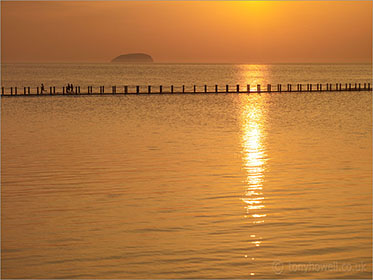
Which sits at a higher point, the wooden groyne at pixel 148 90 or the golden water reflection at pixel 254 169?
the golden water reflection at pixel 254 169

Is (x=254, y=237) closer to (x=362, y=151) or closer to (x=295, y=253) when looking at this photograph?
(x=295, y=253)

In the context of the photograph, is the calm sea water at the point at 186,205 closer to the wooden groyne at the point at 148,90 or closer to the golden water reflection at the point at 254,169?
the golden water reflection at the point at 254,169

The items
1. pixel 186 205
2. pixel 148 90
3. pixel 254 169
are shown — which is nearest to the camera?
pixel 186 205

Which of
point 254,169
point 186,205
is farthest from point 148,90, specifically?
point 186,205

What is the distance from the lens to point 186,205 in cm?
1562

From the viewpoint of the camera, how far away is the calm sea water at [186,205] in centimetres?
1134

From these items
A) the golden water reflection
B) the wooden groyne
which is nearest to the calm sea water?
the golden water reflection

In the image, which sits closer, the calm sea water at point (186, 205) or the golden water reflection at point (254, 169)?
the calm sea water at point (186, 205)

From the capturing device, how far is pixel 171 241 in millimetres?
12617

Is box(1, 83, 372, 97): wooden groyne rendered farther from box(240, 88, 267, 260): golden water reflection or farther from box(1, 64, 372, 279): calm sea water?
box(1, 64, 372, 279): calm sea water

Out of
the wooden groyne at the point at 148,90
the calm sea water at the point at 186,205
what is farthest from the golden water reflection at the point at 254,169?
the wooden groyne at the point at 148,90

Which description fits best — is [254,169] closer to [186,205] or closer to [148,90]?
[186,205]

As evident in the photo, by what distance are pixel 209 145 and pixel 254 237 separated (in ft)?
50.8

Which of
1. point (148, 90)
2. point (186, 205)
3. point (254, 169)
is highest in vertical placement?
point (186, 205)
